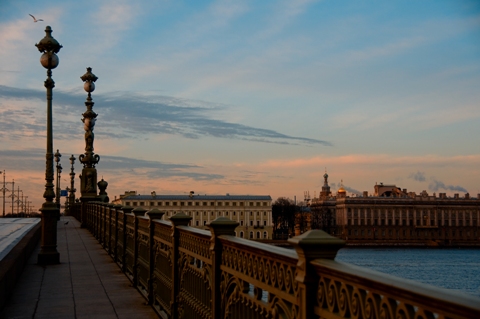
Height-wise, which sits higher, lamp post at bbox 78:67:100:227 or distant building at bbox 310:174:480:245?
lamp post at bbox 78:67:100:227

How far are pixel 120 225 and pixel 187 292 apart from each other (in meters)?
7.44

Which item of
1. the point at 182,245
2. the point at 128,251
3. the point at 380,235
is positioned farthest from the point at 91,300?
the point at 380,235

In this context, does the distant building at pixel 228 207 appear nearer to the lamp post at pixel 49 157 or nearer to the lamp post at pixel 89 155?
the lamp post at pixel 89 155

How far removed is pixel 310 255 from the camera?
326 cm

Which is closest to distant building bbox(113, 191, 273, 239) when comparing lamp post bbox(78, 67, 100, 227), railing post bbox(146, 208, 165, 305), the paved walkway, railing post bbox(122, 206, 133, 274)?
lamp post bbox(78, 67, 100, 227)

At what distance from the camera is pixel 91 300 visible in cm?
993

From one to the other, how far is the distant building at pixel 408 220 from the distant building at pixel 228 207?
49.5 m

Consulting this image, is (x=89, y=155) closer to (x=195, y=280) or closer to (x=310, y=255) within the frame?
(x=195, y=280)

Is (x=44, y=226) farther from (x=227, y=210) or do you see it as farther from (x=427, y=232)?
(x=427, y=232)

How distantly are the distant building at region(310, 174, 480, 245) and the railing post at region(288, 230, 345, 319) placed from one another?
160512mm

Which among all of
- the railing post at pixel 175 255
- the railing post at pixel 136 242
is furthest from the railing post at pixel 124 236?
the railing post at pixel 175 255

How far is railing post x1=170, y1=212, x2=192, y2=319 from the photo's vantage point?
7395mm

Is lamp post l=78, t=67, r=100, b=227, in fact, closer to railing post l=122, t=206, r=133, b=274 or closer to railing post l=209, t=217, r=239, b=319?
railing post l=122, t=206, r=133, b=274

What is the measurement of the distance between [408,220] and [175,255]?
16503cm
